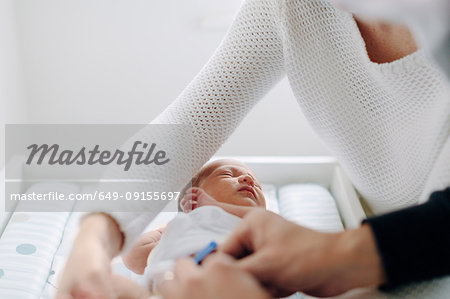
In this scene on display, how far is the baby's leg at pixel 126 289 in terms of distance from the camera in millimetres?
812

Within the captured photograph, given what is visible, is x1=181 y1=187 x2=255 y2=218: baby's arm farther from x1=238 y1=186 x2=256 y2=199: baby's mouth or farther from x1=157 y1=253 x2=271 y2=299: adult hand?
x1=157 y1=253 x2=271 y2=299: adult hand

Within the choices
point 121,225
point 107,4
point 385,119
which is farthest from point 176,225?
point 107,4

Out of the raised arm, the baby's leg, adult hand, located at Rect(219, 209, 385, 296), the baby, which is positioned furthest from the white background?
adult hand, located at Rect(219, 209, 385, 296)

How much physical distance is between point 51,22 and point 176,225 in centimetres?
134

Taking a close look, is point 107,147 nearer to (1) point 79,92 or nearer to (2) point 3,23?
(1) point 79,92

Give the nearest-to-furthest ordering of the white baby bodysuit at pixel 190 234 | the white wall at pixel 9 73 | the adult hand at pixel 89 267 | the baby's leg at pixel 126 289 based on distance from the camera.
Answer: the adult hand at pixel 89 267
the baby's leg at pixel 126 289
the white baby bodysuit at pixel 190 234
the white wall at pixel 9 73

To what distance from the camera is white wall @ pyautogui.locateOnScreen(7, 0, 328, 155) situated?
2002 millimetres

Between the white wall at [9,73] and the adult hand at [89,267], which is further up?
the adult hand at [89,267]

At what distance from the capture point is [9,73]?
6.50ft

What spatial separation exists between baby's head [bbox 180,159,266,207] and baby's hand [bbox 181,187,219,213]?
2 centimetres

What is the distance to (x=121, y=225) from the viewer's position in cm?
81

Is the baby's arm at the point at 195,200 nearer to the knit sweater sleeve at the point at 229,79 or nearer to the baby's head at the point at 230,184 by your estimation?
the baby's head at the point at 230,184

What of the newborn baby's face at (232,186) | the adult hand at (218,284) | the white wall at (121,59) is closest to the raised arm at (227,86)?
the newborn baby's face at (232,186)

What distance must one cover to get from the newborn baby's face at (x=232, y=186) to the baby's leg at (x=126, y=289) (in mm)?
354
